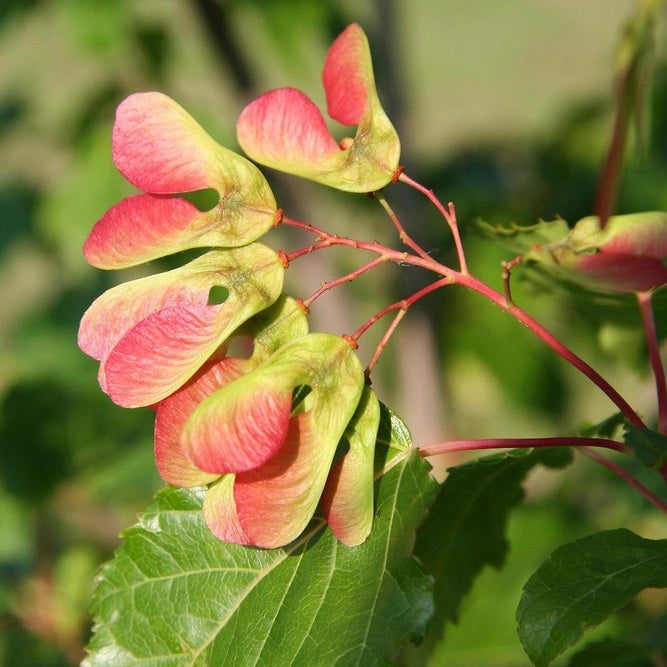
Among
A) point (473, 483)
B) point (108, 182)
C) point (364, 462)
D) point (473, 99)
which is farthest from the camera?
point (473, 99)

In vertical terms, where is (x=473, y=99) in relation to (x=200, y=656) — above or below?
below

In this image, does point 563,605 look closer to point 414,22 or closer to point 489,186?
point 489,186

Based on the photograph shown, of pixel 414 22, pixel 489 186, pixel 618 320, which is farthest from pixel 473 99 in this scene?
pixel 618 320

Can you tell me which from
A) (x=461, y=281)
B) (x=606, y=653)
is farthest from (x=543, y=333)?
(x=606, y=653)

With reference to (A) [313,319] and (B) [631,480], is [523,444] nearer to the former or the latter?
(B) [631,480]

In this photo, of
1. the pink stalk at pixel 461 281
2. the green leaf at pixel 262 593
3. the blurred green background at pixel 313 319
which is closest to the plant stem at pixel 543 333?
the pink stalk at pixel 461 281

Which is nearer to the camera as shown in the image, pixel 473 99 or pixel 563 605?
pixel 563 605
